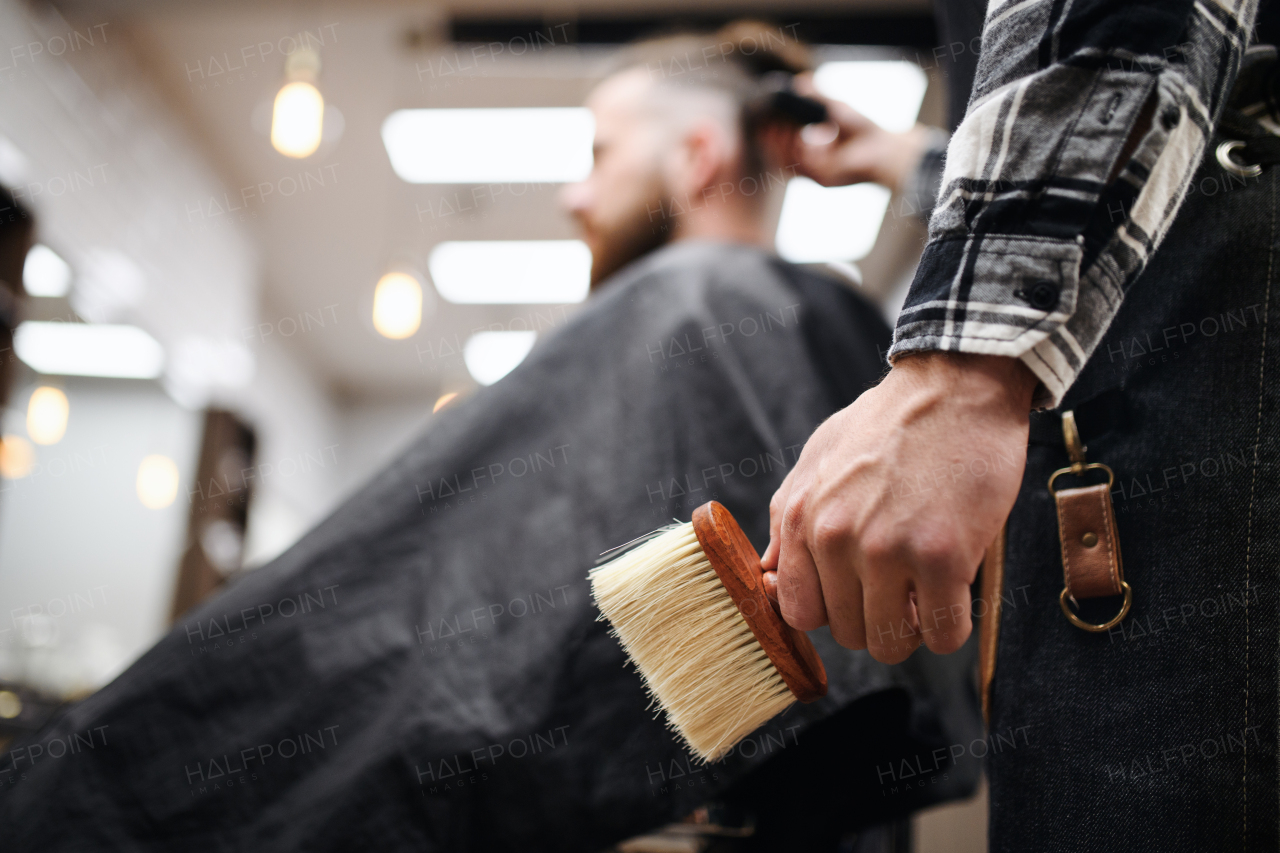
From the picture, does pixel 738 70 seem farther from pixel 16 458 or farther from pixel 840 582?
pixel 16 458

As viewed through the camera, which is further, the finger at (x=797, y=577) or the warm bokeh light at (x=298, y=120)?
the warm bokeh light at (x=298, y=120)

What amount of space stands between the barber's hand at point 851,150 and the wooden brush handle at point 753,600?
44.8 inches

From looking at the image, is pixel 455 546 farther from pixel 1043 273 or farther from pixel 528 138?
pixel 528 138

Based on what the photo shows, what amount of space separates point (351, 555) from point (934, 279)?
75cm

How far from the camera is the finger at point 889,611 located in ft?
1.61

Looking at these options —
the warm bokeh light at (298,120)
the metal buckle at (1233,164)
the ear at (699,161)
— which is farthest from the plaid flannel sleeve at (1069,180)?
the warm bokeh light at (298,120)

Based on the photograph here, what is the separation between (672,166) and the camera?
1.51 meters

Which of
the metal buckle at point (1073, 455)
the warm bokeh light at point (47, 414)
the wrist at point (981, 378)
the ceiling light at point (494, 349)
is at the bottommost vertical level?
the ceiling light at point (494, 349)

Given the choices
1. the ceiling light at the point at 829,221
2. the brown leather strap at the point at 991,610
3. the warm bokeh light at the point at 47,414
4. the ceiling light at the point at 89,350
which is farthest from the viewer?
the ceiling light at the point at 829,221

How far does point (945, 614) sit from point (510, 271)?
5.09 m

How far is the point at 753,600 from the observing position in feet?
1.92

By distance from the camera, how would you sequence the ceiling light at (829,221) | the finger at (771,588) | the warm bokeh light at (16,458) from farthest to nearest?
the ceiling light at (829,221), the warm bokeh light at (16,458), the finger at (771,588)

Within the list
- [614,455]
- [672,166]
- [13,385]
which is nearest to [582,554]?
[614,455]

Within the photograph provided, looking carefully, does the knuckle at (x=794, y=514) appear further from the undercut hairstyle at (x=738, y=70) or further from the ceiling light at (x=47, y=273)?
the ceiling light at (x=47, y=273)
